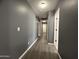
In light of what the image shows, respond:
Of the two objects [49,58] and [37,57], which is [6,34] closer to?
[37,57]

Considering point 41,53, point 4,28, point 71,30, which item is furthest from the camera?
point 41,53

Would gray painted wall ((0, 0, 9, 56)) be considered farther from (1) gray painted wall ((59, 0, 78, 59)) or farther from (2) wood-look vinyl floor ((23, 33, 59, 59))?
(1) gray painted wall ((59, 0, 78, 59))

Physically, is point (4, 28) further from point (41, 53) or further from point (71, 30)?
point (41, 53)

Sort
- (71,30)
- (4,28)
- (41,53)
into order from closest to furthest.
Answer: (71,30)
(4,28)
(41,53)

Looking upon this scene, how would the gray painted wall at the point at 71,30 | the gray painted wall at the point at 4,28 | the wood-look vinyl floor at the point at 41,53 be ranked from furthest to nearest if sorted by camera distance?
the wood-look vinyl floor at the point at 41,53 → the gray painted wall at the point at 4,28 → the gray painted wall at the point at 71,30

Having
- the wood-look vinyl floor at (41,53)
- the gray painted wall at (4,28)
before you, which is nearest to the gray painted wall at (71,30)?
the wood-look vinyl floor at (41,53)

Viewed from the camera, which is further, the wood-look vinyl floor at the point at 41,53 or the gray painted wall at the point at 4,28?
the wood-look vinyl floor at the point at 41,53

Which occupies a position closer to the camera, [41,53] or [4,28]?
[4,28]

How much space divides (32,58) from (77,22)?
2389 mm

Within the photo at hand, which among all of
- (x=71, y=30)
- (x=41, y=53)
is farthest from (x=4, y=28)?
(x=41, y=53)

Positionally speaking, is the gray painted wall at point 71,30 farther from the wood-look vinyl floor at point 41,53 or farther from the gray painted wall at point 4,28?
the gray painted wall at point 4,28

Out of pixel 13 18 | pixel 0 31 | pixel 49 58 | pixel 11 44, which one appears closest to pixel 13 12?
pixel 13 18

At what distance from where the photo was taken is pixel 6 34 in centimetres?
236

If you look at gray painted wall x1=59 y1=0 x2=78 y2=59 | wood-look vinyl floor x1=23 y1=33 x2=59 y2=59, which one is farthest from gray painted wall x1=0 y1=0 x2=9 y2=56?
gray painted wall x1=59 y1=0 x2=78 y2=59
